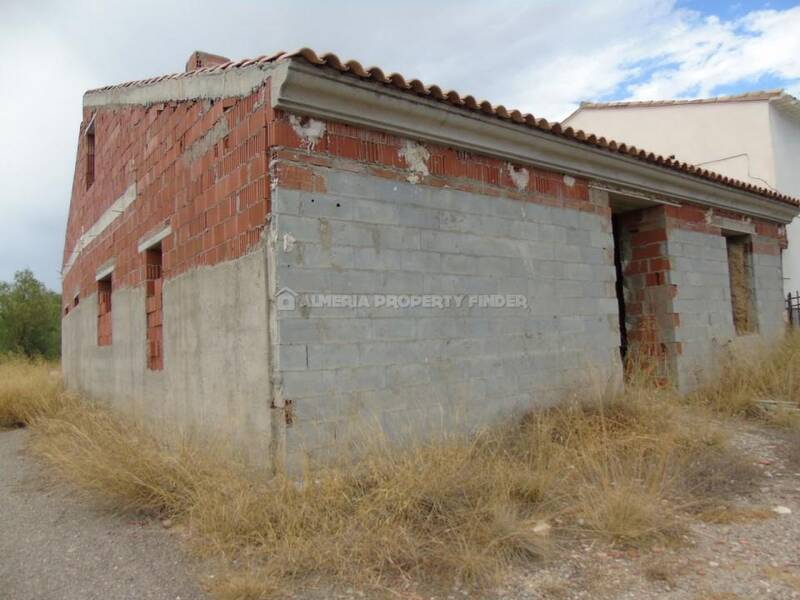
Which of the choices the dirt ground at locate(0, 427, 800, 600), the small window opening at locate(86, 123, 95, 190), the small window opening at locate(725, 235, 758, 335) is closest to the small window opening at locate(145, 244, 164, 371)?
the dirt ground at locate(0, 427, 800, 600)

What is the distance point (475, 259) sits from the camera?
550 centimetres

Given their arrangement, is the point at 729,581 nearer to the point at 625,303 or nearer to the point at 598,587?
the point at 598,587

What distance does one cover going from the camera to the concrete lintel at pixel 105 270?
8.50 m

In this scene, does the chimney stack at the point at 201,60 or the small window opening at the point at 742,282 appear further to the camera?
the small window opening at the point at 742,282

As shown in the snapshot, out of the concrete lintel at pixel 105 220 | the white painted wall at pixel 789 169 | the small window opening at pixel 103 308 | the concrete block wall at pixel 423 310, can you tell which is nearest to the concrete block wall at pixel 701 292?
the concrete block wall at pixel 423 310

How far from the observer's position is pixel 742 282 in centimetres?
954

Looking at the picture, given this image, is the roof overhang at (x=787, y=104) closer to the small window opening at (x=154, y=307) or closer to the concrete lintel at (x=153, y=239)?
the concrete lintel at (x=153, y=239)

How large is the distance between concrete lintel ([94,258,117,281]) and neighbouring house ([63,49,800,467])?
0.35m

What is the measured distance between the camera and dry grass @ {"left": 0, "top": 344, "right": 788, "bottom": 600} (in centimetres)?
319

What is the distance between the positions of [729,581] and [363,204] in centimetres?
347

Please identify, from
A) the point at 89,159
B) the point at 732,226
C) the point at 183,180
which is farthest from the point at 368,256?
the point at 89,159

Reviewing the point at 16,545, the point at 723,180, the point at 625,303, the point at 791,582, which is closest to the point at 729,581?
the point at 791,582

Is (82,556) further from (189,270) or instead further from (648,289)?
(648,289)

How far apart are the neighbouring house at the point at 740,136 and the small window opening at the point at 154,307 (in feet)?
35.8
